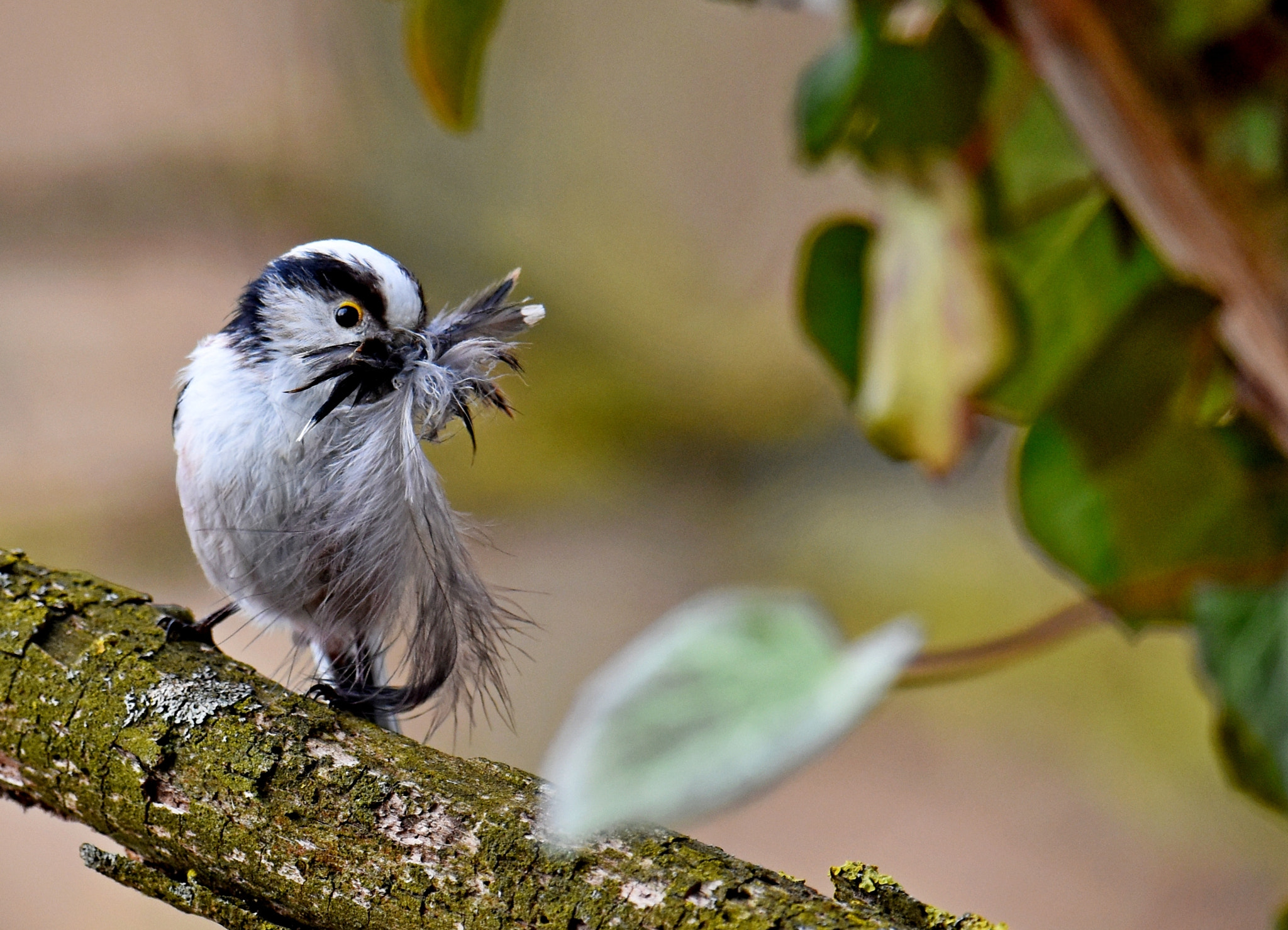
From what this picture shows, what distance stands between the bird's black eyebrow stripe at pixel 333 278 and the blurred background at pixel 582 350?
2.65 feet

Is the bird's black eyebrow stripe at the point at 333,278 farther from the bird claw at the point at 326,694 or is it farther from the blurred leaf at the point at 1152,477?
the blurred leaf at the point at 1152,477

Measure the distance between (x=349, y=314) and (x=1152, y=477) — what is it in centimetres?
39

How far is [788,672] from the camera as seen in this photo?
26 centimetres

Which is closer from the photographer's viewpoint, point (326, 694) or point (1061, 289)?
point (1061, 289)

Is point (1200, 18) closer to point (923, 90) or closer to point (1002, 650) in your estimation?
point (923, 90)

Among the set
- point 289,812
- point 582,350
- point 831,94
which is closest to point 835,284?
point 831,94

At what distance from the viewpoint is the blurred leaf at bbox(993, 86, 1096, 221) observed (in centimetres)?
41

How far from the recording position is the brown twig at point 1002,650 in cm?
32

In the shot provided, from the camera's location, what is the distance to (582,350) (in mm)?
1488

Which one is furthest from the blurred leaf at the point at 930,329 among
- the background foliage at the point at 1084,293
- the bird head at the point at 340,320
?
the bird head at the point at 340,320

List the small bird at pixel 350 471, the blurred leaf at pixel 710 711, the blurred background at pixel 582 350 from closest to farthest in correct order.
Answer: the blurred leaf at pixel 710 711
the small bird at pixel 350 471
the blurred background at pixel 582 350

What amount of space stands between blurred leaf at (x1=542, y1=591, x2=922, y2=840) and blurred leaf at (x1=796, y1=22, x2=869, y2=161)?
0.19 m

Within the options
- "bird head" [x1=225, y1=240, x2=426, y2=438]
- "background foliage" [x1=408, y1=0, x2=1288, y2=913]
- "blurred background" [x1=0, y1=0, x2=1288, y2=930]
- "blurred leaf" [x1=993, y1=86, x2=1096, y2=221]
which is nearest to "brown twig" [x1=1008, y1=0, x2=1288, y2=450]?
"background foliage" [x1=408, y1=0, x2=1288, y2=913]

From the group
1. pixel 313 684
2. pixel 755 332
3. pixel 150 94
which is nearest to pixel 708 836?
pixel 755 332
